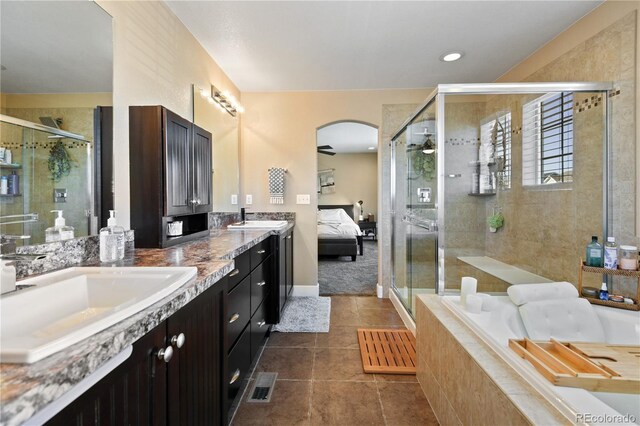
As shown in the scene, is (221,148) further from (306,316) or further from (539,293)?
(539,293)

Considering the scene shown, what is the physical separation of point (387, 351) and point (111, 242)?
1993 millimetres

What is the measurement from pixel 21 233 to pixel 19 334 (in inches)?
18.2

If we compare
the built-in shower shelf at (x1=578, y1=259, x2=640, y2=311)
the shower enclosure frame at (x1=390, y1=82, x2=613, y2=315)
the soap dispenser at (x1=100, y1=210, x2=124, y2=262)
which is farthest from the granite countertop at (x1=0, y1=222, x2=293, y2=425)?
the built-in shower shelf at (x1=578, y1=259, x2=640, y2=311)

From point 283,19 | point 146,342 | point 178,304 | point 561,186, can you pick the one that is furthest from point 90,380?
point 561,186

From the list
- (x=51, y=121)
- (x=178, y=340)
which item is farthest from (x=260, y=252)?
(x=51, y=121)

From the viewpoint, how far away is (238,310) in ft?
5.35

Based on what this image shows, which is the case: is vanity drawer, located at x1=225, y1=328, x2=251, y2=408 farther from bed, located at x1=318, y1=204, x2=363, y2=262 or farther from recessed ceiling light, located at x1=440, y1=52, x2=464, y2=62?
bed, located at x1=318, y1=204, x2=363, y2=262

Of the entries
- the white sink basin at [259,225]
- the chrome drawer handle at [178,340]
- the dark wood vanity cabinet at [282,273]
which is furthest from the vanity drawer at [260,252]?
the chrome drawer handle at [178,340]

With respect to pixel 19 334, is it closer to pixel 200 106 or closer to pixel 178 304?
pixel 178 304

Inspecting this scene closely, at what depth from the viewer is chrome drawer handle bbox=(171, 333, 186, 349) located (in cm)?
89

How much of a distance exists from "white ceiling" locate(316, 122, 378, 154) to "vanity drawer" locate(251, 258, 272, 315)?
3.09 meters

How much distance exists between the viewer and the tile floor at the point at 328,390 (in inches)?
61.5

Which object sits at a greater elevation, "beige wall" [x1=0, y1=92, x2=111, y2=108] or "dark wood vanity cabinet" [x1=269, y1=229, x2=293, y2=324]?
A: "beige wall" [x1=0, y1=92, x2=111, y2=108]

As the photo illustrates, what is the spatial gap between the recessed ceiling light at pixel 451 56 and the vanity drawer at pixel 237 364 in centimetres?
292
